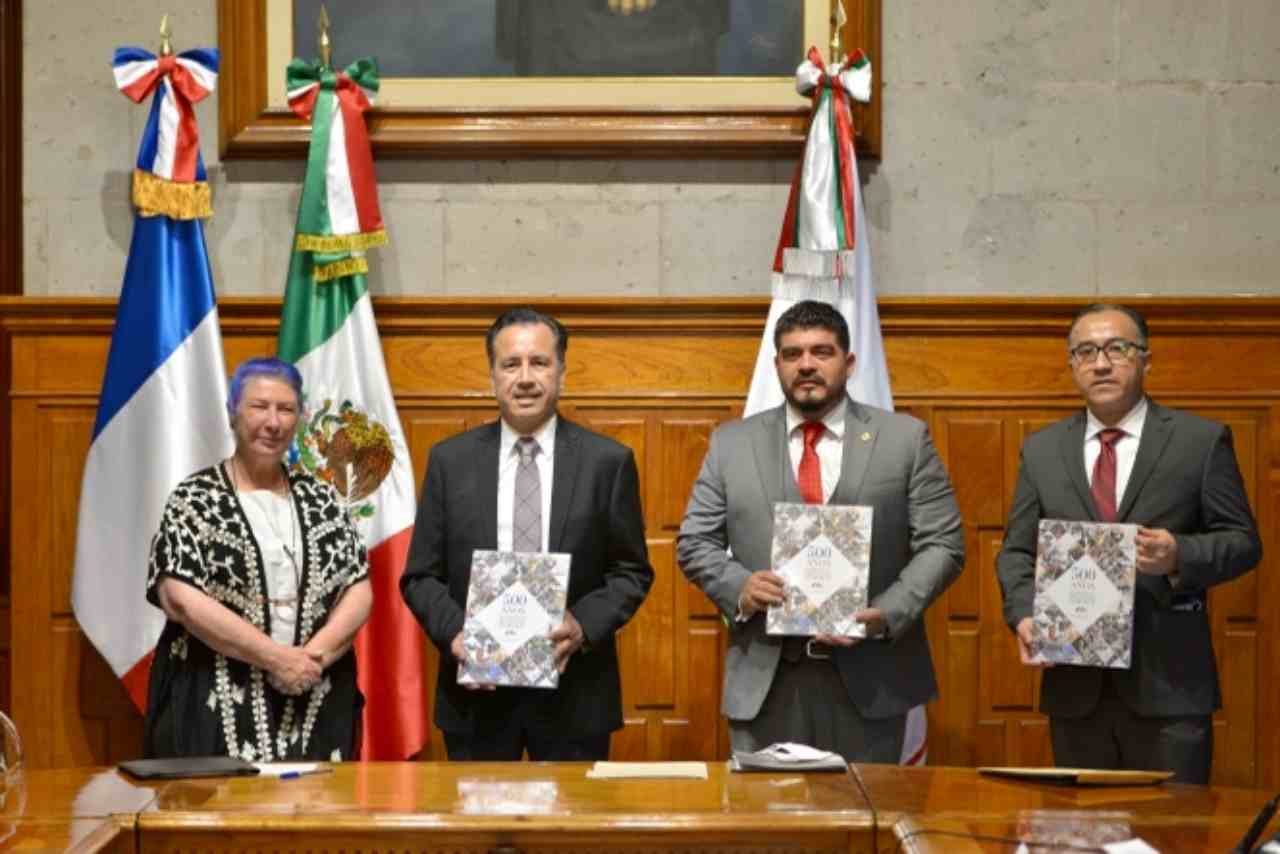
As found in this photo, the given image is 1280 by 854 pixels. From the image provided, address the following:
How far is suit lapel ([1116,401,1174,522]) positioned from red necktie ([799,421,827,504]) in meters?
0.73

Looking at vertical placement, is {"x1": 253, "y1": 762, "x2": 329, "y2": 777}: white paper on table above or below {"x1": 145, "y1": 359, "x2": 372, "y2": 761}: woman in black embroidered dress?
below

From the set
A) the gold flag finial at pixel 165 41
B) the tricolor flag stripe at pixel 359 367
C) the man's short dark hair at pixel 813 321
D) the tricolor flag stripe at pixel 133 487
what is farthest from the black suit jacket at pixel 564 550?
the gold flag finial at pixel 165 41

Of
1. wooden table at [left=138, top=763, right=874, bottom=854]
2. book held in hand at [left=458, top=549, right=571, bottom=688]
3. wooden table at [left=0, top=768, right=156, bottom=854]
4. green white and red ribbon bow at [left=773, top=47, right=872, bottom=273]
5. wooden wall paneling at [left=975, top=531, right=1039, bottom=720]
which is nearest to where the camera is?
wooden table at [left=0, top=768, right=156, bottom=854]

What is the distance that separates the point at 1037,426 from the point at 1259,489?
0.70m

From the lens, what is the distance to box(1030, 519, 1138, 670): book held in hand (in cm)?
384

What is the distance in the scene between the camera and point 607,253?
5.54 m

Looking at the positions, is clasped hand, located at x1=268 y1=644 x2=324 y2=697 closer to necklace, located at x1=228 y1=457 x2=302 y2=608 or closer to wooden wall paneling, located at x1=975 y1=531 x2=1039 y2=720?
necklace, located at x1=228 y1=457 x2=302 y2=608

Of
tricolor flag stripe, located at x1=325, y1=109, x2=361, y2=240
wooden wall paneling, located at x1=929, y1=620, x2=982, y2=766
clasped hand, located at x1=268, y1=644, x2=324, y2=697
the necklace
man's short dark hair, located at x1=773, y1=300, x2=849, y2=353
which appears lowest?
wooden wall paneling, located at x1=929, y1=620, x2=982, y2=766

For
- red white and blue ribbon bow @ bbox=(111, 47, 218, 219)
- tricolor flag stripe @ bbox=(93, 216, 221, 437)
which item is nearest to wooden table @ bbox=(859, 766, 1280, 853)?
tricolor flag stripe @ bbox=(93, 216, 221, 437)

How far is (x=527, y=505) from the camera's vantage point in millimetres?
4027

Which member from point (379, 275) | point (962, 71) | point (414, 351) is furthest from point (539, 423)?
point (962, 71)

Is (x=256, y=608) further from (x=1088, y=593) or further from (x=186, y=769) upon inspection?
(x=1088, y=593)

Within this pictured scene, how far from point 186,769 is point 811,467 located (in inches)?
65.8

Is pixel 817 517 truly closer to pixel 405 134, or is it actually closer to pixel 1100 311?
pixel 1100 311
